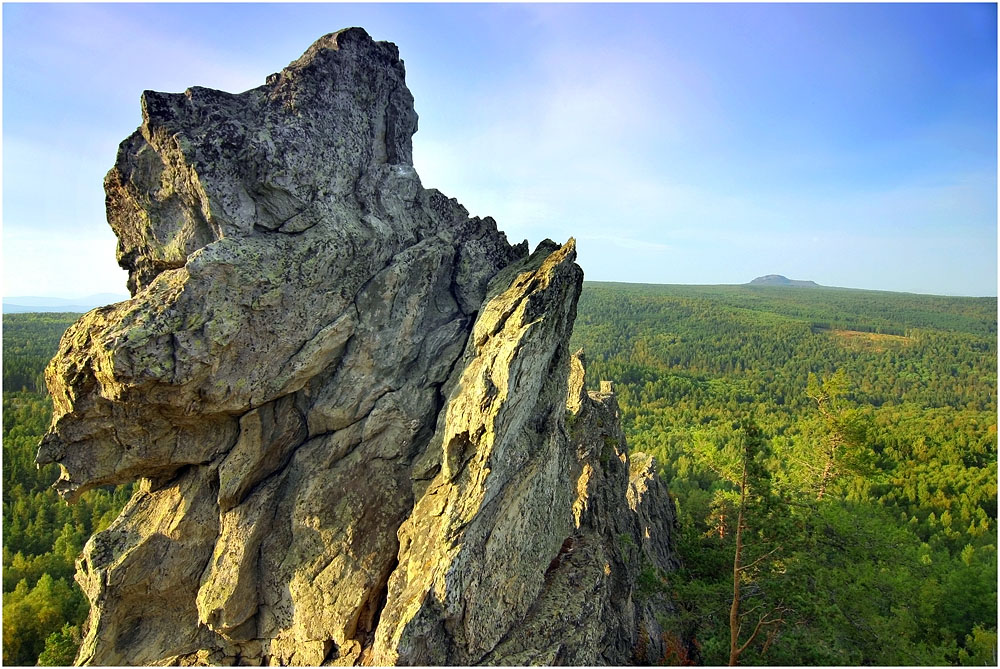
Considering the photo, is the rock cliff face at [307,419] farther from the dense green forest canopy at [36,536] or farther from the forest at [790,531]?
the forest at [790,531]

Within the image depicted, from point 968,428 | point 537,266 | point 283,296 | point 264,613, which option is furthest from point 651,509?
point 968,428

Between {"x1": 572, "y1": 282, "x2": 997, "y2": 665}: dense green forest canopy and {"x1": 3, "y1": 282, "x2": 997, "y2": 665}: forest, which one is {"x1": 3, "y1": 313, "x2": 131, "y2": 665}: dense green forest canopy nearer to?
{"x1": 3, "y1": 282, "x2": 997, "y2": 665}: forest

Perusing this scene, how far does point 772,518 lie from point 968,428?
293ft

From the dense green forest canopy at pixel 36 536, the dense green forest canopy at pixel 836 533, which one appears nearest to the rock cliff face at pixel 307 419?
the dense green forest canopy at pixel 36 536

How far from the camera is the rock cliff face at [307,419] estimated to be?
1179cm

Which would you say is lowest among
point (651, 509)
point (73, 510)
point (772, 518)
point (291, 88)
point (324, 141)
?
point (73, 510)

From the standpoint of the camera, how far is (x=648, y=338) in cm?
18075

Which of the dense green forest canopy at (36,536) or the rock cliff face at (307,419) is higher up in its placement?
the rock cliff face at (307,419)

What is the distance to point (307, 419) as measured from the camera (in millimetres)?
13969

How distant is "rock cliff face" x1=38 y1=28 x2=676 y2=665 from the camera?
1179 centimetres

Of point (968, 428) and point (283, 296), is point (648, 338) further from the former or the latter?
point (283, 296)

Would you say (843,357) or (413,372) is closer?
(413,372)

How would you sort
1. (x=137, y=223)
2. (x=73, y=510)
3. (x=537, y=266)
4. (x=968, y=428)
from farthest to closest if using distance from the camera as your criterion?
(x=968, y=428) < (x=73, y=510) < (x=537, y=266) < (x=137, y=223)

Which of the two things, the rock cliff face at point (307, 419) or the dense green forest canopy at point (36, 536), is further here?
the dense green forest canopy at point (36, 536)
